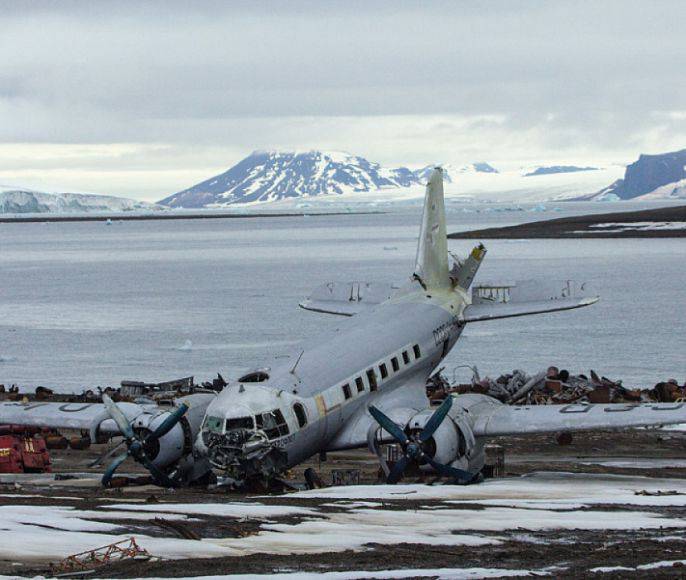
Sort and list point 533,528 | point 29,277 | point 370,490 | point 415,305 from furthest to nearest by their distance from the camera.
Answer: point 29,277, point 415,305, point 370,490, point 533,528

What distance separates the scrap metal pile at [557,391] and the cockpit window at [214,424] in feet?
85.5

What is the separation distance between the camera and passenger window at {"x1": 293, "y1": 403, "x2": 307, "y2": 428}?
3488cm

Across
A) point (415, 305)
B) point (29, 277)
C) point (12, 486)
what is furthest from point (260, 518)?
point (29, 277)

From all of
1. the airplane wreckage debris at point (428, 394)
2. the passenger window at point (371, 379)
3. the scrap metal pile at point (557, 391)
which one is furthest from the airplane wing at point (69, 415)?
the scrap metal pile at point (557, 391)

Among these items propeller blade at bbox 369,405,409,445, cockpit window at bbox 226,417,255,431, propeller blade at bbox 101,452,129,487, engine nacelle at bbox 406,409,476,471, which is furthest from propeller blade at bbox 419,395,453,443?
propeller blade at bbox 101,452,129,487

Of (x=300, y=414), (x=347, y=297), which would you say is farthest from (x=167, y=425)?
(x=347, y=297)

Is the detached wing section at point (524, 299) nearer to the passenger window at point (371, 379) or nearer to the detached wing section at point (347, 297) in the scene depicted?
the detached wing section at point (347, 297)

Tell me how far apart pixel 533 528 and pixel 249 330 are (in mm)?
77715

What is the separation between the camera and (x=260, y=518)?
27.4 metres

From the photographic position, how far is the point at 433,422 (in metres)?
35.4

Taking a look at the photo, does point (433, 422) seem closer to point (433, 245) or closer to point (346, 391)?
point (346, 391)

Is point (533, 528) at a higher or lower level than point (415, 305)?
lower

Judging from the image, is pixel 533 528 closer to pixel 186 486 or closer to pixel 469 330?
pixel 186 486

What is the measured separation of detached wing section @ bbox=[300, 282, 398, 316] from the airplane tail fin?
2.35 metres
